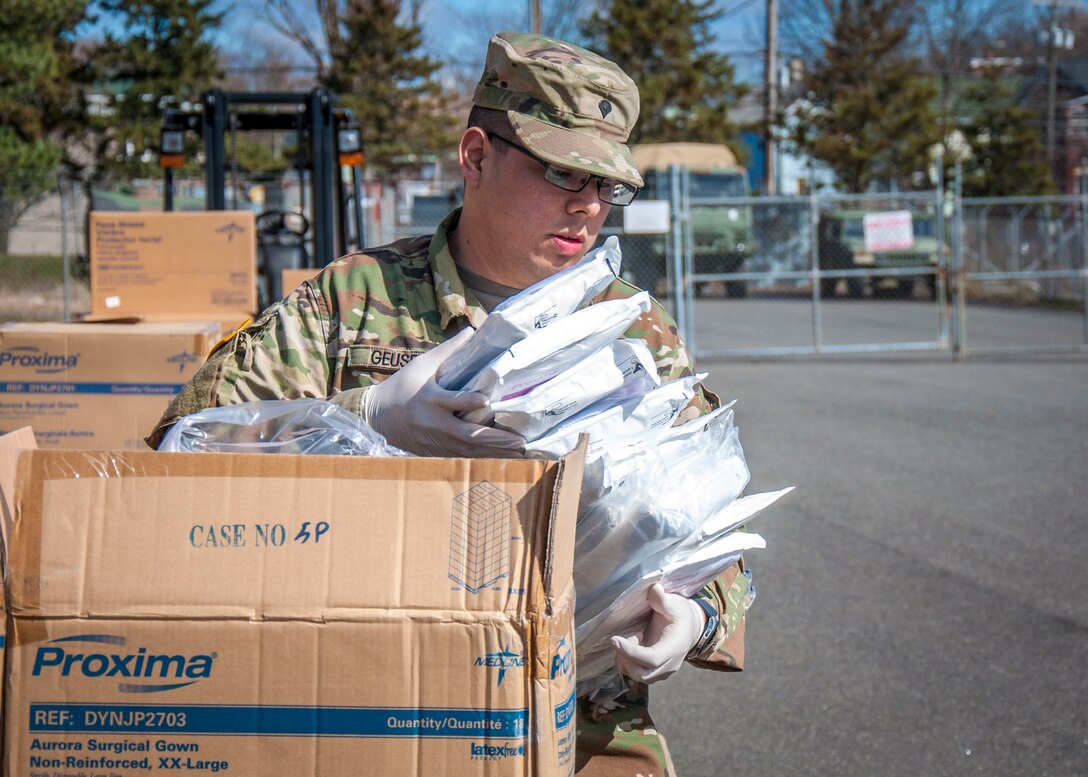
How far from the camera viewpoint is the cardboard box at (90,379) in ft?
13.3

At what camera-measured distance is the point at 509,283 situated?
2.12m

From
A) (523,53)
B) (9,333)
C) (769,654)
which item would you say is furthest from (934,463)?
(523,53)

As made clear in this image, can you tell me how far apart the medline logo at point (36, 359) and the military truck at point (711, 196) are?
15.5 m

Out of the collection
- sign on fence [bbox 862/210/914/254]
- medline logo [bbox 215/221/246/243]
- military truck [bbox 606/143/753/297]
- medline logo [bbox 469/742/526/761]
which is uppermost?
military truck [bbox 606/143/753/297]

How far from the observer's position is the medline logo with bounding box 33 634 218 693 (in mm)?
1333

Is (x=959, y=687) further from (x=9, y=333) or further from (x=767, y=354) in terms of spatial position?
(x=767, y=354)

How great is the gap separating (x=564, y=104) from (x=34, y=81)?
2092cm

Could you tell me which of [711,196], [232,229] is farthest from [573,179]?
[711,196]

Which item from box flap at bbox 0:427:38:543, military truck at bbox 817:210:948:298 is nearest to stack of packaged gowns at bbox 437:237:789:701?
box flap at bbox 0:427:38:543

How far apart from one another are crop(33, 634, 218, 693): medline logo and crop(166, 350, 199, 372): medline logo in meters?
2.86

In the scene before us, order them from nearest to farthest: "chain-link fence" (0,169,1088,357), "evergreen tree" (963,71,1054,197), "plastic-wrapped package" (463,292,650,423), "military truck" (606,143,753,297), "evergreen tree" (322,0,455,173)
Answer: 1. "plastic-wrapped package" (463,292,650,423)
2. "chain-link fence" (0,169,1088,357)
3. "military truck" (606,143,753,297)
4. "evergreen tree" (322,0,455,173)
5. "evergreen tree" (963,71,1054,197)

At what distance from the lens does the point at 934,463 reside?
7.84 meters

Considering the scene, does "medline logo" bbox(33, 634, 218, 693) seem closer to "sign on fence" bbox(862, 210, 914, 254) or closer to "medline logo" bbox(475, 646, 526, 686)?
"medline logo" bbox(475, 646, 526, 686)

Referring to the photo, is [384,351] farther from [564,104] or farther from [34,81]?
[34,81]
